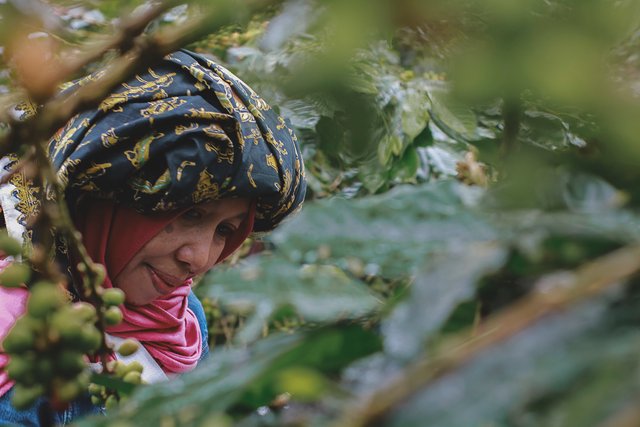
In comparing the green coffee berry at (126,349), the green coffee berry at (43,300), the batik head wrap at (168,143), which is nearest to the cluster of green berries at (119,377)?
the green coffee berry at (126,349)

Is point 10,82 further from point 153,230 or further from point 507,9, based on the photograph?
point 153,230

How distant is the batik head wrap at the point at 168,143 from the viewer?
1.25 metres

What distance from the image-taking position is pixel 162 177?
130cm

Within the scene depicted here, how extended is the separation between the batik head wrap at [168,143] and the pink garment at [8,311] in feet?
0.59

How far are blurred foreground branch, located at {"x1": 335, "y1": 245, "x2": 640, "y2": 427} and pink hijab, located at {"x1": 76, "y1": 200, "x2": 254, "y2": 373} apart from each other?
1.11 meters

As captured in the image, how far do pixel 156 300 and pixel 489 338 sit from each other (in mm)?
1381

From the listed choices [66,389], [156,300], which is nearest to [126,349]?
[66,389]

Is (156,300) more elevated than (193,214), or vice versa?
(193,214)

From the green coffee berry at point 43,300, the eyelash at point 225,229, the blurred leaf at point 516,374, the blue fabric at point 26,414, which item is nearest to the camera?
the blurred leaf at point 516,374

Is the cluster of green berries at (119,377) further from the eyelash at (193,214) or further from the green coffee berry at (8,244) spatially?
the eyelash at (193,214)

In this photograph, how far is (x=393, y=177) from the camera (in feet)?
5.34

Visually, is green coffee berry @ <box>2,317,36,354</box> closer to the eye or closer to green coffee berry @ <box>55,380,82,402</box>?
green coffee berry @ <box>55,380,82,402</box>

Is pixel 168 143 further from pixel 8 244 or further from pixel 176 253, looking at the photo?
pixel 8 244

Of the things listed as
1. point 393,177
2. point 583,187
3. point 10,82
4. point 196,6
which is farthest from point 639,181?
point 393,177
